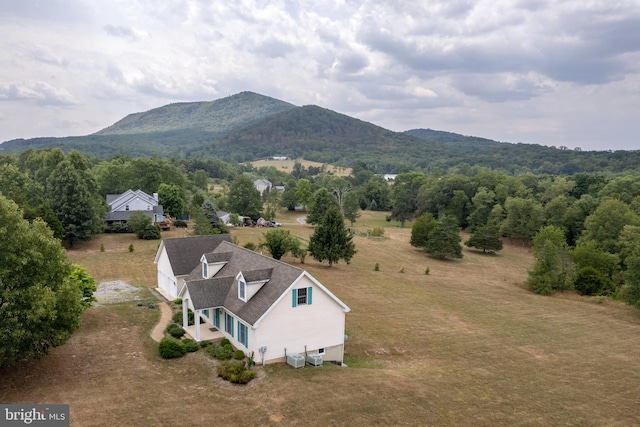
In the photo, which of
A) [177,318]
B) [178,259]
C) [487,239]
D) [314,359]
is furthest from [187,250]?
[487,239]

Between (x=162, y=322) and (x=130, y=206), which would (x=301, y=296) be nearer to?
(x=162, y=322)

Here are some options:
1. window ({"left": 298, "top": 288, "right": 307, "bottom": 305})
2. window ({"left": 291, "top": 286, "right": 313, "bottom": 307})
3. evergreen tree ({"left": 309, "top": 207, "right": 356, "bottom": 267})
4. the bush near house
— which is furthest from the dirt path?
evergreen tree ({"left": 309, "top": 207, "right": 356, "bottom": 267})

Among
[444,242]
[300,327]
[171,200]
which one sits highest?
[171,200]

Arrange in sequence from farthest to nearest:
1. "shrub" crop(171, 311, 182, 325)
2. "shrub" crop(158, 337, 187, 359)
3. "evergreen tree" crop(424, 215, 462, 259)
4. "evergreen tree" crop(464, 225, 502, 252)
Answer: "evergreen tree" crop(464, 225, 502, 252) → "evergreen tree" crop(424, 215, 462, 259) → "shrub" crop(171, 311, 182, 325) → "shrub" crop(158, 337, 187, 359)

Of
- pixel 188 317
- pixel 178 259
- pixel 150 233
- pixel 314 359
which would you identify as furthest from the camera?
pixel 150 233

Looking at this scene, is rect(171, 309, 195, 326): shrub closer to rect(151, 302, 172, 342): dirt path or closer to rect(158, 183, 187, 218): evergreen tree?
rect(151, 302, 172, 342): dirt path

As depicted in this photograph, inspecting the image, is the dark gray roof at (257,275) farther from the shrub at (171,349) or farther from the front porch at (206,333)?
the shrub at (171,349)
